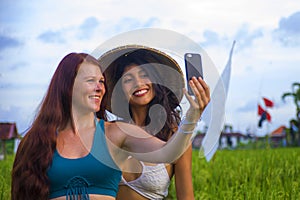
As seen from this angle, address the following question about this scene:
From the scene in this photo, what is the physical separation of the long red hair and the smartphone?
0.30 m

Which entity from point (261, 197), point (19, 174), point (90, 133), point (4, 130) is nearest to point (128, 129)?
point (90, 133)

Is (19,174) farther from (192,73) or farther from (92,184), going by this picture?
(192,73)

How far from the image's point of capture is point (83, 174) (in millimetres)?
1597

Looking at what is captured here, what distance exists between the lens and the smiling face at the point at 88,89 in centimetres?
164

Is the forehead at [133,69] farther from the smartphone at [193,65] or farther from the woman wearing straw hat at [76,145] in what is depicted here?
the smartphone at [193,65]

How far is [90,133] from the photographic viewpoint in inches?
65.9

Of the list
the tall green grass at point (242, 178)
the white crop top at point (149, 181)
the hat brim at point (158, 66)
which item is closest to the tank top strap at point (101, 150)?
the hat brim at point (158, 66)

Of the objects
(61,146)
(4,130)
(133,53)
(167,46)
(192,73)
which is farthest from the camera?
(4,130)

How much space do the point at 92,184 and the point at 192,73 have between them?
0.45 m

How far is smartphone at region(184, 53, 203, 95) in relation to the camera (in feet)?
5.03

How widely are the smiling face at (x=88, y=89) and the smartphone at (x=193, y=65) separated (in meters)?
0.28

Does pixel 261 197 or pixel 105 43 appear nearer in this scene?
pixel 105 43

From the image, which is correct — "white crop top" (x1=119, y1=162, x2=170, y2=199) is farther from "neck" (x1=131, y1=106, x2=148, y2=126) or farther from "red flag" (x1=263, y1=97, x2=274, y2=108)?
"red flag" (x1=263, y1=97, x2=274, y2=108)

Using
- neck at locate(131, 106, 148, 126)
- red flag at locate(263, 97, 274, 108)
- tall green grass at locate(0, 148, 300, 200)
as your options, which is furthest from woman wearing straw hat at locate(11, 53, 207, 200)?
red flag at locate(263, 97, 274, 108)
